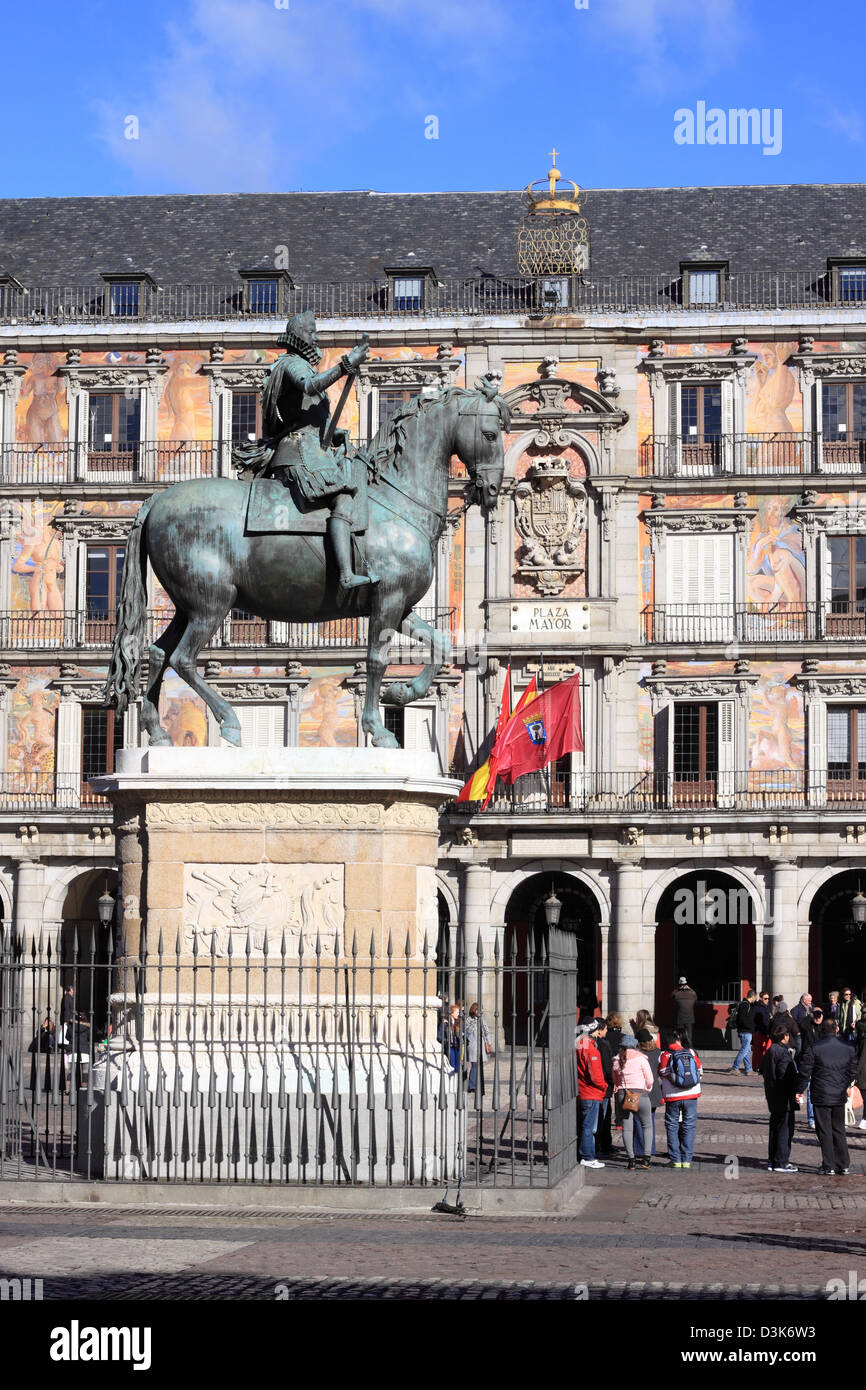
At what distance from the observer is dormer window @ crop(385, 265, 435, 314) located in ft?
152

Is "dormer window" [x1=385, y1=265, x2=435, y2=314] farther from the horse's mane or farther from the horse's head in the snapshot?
the horse's head

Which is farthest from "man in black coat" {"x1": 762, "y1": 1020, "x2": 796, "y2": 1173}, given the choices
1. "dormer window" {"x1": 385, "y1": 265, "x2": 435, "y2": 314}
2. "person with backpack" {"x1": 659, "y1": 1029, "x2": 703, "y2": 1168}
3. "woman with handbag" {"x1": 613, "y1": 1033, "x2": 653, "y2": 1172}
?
"dormer window" {"x1": 385, "y1": 265, "x2": 435, "y2": 314}

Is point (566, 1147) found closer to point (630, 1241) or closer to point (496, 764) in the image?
point (630, 1241)

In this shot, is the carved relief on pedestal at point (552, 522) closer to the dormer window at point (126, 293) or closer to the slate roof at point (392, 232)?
the slate roof at point (392, 232)

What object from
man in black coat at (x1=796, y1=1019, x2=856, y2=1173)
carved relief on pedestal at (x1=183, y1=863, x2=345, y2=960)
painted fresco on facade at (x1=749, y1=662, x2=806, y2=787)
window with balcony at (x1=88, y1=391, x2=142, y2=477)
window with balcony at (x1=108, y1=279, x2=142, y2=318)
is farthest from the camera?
window with balcony at (x1=108, y1=279, x2=142, y2=318)

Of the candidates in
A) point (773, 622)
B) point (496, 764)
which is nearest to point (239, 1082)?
point (496, 764)

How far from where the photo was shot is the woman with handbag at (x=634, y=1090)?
19938 millimetres

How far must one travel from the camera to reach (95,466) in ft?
152

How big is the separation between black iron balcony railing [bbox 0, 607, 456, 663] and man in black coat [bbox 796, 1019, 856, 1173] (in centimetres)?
2538

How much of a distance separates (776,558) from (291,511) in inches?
1194

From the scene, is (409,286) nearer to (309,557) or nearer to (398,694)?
(309,557)

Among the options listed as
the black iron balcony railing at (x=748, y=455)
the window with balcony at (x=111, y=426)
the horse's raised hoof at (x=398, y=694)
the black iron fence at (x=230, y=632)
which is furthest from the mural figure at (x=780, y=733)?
the horse's raised hoof at (x=398, y=694)

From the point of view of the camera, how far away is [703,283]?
4566 cm

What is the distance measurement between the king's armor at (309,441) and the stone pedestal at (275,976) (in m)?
1.66
